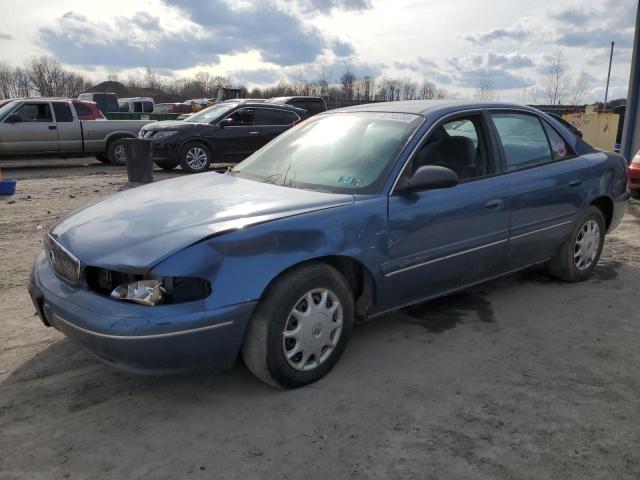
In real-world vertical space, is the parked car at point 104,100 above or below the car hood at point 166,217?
above

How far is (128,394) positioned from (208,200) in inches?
47.9

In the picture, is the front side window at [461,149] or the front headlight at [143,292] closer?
the front headlight at [143,292]

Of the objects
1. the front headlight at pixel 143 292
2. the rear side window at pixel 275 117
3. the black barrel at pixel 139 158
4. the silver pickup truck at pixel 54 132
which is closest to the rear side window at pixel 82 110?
the silver pickup truck at pixel 54 132

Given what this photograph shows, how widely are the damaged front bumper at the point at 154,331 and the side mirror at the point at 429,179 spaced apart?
4.38 feet

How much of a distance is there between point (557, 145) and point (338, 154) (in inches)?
86.1

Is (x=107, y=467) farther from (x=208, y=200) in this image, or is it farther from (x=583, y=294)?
(x=583, y=294)

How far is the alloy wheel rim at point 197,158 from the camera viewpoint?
12.7 m

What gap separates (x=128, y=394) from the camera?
317 centimetres

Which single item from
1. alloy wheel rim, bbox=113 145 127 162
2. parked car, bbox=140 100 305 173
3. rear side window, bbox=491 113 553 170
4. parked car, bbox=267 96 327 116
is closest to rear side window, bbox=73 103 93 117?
alloy wheel rim, bbox=113 145 127 162

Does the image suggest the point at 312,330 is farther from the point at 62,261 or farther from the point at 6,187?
the point at 6,187

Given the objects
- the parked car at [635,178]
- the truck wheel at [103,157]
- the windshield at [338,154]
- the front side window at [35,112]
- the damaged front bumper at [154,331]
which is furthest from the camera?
the truck wheel at [103,157]

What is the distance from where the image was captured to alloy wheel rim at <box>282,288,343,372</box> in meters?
3.12

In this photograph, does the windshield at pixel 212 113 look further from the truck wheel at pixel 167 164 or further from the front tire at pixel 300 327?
the front tire at pixel 300 327

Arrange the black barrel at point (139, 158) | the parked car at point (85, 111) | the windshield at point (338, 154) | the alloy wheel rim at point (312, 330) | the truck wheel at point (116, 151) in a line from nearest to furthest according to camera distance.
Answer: the alloy wheel rim at point (312, 330) → the windshield at point (338, 154) → the black barrel at point (139, 158) → the parked car at point (85, 111) → the truck wheel at point (116, 151)
